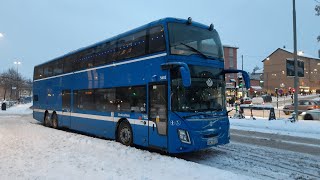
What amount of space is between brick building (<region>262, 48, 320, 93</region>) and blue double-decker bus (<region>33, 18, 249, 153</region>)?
101283 mm

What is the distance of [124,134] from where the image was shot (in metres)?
11.9

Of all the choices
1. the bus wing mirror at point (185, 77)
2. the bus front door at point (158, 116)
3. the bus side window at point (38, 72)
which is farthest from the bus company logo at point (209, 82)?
the bus side window at point (38, 72)

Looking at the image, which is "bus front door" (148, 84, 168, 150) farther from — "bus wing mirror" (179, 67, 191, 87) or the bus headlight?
"bus wing mirror" (179, 67, 191, 87)

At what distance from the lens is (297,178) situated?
753cm

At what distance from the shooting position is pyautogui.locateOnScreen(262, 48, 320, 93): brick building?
107m

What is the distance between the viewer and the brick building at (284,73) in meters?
107

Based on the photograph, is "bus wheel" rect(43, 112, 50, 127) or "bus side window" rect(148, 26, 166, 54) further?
"bus wheel" rect(43, 112, 50, 127)

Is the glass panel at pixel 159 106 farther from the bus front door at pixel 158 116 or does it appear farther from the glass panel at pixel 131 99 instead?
the glass panel at pixel 131 99

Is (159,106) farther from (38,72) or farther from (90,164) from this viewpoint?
(38,72)

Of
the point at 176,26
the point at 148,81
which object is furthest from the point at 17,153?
the point at 176,26

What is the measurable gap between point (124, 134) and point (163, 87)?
294cm

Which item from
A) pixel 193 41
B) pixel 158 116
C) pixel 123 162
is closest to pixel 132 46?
pixel 193 41

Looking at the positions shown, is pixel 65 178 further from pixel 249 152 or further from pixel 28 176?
pixel 249 152

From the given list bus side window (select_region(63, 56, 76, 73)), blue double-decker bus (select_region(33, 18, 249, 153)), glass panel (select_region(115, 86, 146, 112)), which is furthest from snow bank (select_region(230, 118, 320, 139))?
bus side window (select_region(63, 56, 76, 73))
